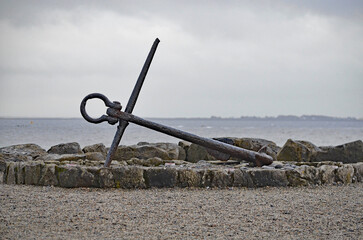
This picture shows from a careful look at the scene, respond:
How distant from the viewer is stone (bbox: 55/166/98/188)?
6918mm

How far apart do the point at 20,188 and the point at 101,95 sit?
6.19 ft

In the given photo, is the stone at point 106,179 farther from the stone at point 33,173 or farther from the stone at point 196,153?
the stone at point 196,153

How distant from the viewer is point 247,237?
4.46m

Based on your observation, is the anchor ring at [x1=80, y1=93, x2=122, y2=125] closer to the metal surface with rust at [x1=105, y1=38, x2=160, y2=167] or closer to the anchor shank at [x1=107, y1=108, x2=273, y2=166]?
the anchor shank at [x1=107, y1=108, x2=273, y2=166]

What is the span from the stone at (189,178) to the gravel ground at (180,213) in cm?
23

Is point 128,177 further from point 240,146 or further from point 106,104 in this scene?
point 240,146

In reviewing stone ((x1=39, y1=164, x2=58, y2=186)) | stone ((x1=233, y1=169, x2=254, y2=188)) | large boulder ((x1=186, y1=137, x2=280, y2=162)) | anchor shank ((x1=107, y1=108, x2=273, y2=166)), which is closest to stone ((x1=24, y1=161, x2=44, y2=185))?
stone ((x1=39, y1=164, x2=58, y2=186))

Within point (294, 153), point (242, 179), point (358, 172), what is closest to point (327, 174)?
point (358, 172)

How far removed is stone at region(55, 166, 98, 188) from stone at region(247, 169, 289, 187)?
8.15 ft

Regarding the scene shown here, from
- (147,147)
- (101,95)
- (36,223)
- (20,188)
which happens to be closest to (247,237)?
(36,223)

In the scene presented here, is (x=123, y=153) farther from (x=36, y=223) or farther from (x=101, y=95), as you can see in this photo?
(x=36, y=223)

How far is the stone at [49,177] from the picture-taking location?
707cm

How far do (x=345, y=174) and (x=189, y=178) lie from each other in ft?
9.40

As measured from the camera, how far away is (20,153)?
10.4 metres
